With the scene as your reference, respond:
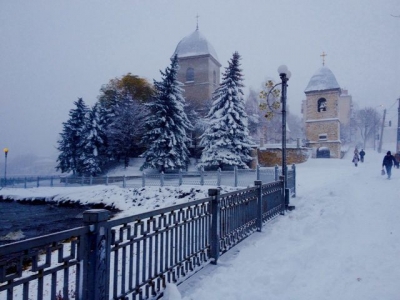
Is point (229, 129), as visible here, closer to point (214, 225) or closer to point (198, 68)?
point (214, 225)

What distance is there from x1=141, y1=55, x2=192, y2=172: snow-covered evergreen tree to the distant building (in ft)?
65.6

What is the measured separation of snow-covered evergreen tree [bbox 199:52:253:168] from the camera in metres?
26.4

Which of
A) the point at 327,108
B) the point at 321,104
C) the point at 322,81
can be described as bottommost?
the point at 327,108

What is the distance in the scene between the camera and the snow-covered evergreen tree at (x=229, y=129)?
86.6 ft

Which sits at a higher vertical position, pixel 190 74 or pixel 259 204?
pixel 190 74

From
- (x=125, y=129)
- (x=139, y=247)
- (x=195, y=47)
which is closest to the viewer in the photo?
(x=139, y=247)

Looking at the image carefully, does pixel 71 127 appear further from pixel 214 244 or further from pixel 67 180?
pixel 214 244

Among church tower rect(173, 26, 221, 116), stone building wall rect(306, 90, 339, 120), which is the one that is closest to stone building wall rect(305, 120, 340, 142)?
stone building wall rect(306, 90, 339, 120)

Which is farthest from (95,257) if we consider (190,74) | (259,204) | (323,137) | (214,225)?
(190,74)

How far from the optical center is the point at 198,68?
4666 centimetres

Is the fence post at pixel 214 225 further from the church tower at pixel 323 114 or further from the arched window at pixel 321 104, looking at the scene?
the arched window at pixel 321 104

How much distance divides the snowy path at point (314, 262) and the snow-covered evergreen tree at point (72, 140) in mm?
30632

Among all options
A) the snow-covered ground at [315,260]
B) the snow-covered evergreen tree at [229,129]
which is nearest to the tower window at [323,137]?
the snow-covered evergreen tree at [229,129]

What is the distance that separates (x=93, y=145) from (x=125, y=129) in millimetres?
3899
